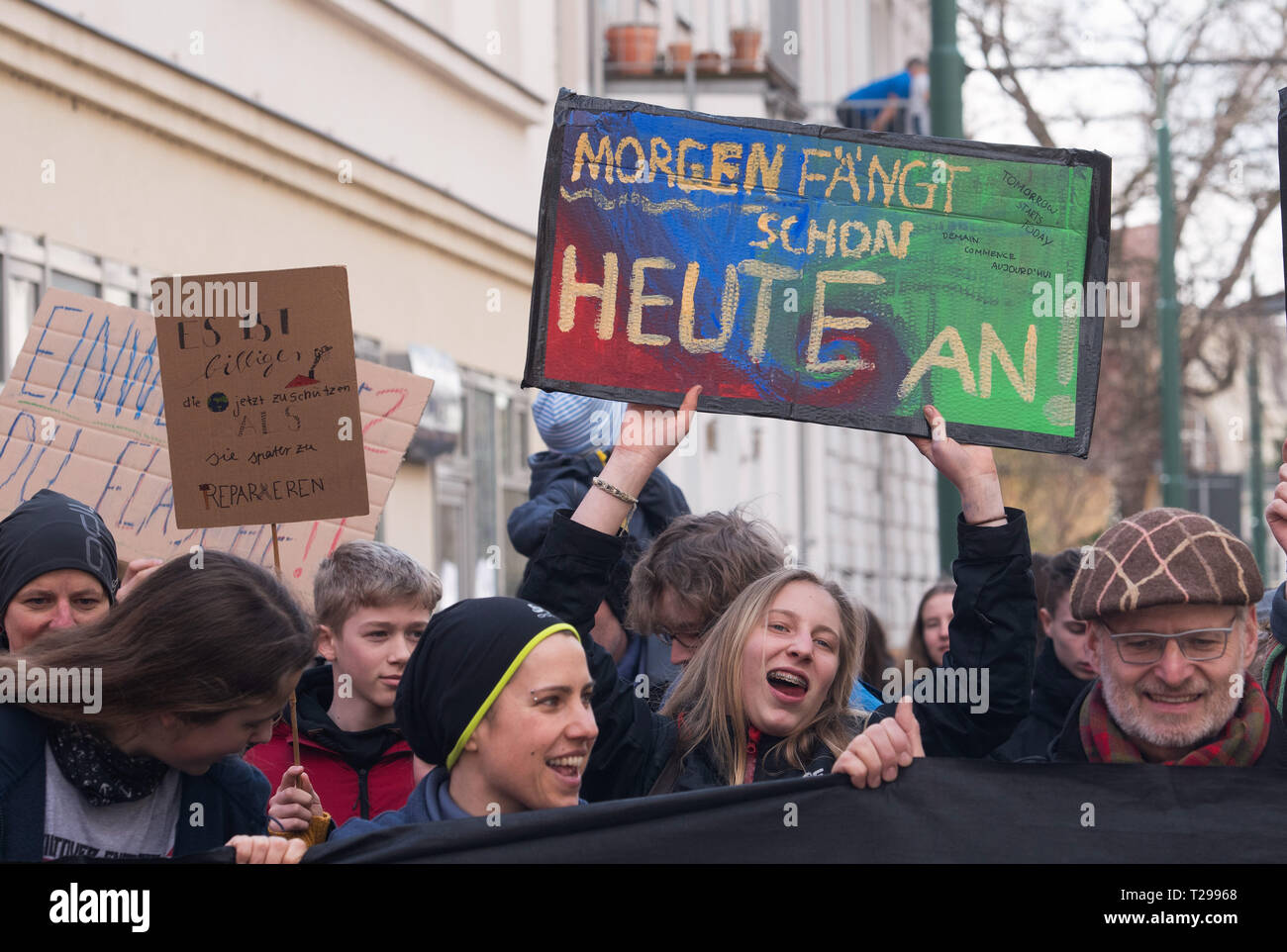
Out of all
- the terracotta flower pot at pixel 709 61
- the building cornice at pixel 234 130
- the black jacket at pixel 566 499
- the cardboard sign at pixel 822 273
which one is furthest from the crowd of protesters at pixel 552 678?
the terracotta flower pot at pixel 709 61

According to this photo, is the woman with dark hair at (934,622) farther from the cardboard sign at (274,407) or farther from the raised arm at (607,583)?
the cardboard sign at (274,407)

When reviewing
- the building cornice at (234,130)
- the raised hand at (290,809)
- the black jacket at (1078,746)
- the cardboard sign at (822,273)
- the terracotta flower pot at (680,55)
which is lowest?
the raised hand at (290,809)

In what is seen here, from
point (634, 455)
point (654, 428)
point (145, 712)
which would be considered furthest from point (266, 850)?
point (654, 428)

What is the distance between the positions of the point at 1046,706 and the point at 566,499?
1.50 metres

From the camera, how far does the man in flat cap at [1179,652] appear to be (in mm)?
3887

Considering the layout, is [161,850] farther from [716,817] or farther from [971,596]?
[971,596]

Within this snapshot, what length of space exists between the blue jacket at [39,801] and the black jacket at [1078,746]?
1.50 metres

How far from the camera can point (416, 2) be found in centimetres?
1404

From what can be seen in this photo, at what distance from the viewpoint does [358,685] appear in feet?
15.9

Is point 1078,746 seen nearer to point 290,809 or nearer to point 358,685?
point 290,809

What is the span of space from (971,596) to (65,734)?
5.77ft

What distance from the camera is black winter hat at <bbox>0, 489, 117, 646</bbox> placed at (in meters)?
4.33

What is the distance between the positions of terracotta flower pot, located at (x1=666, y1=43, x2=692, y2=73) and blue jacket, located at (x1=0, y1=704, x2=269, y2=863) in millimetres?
14997
